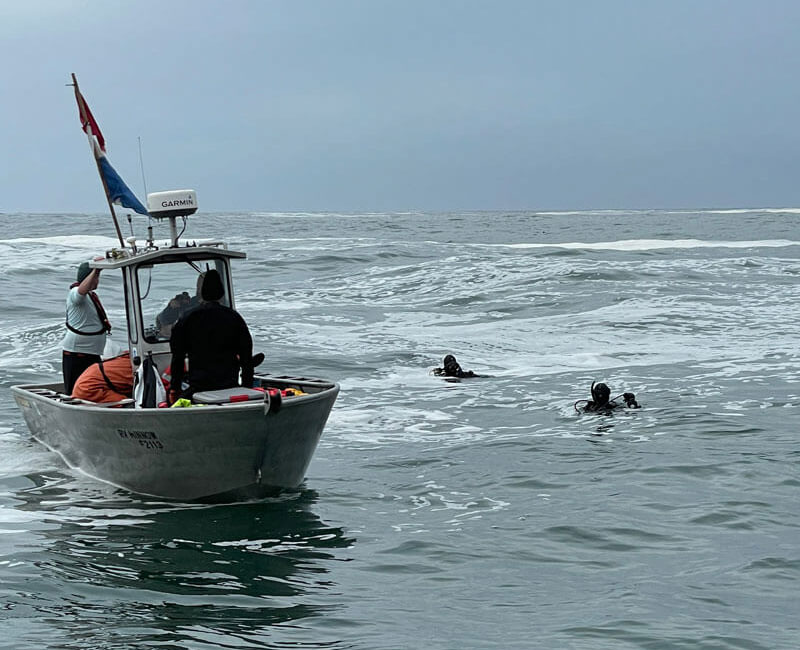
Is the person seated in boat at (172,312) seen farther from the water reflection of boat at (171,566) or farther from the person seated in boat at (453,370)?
the person seated in boat at (453,370)

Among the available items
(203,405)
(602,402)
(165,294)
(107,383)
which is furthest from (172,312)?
(602,402)

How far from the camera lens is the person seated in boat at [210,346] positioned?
31.4ft

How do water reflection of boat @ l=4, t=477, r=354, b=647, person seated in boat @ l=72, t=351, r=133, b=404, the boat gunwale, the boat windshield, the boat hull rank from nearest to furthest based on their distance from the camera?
water reflection of boat @ l=4, t=477, r=354, b=647 < the boat gunwale < the boat hull < the boat windshield < person seated in boat @ l=72, t=351, r=133, b=404

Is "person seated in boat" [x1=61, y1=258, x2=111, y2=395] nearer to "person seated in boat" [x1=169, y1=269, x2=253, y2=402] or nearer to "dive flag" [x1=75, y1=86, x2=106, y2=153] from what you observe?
"dive flag" [x1=75, y1=86, x2=106, y2=153]

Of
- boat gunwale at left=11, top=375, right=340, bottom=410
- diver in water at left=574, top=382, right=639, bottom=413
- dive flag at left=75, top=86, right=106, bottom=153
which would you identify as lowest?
diver in water at left=574, top=382, right=639, bottom=413

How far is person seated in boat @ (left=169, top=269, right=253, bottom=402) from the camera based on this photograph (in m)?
9.56

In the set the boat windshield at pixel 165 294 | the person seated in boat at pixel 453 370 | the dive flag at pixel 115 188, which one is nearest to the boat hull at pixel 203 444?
the boat windshield at pixel 165 294

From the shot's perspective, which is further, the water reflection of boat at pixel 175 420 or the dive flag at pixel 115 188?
the dive flag at pixel 115 188

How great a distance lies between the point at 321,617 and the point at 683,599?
2435mm

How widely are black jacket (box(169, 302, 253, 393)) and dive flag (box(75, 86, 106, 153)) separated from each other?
2.49 meters

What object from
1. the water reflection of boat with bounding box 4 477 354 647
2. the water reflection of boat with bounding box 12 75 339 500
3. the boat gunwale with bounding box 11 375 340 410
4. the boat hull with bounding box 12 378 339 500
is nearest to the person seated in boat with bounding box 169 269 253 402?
the water reflection of boat with bounding box 12 75 339 500

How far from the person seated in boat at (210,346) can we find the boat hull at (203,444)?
49 centimetres

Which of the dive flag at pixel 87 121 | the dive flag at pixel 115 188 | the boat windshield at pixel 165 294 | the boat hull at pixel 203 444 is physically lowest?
the boat hull at pixel 203 444

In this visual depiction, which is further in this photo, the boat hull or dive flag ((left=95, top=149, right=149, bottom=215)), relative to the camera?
dive flag ((left=95, top=149, right=149, bottom=215))
